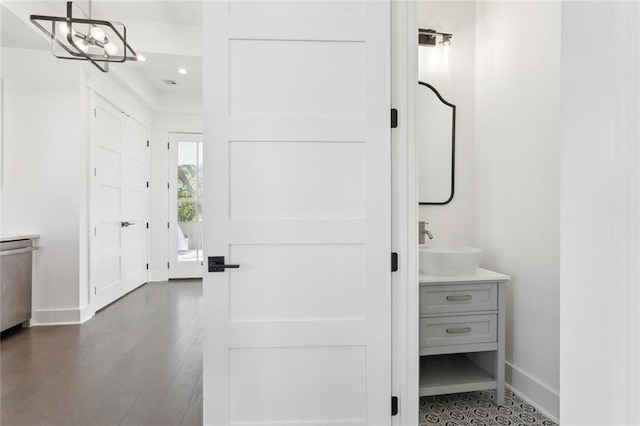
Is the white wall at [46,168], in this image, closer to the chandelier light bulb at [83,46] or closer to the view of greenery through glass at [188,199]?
the chandelier light bulb at [83,46]

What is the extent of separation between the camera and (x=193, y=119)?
17.2 feet

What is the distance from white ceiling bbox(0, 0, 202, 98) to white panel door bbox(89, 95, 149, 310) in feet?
2.62

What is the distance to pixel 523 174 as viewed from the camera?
6.63ft

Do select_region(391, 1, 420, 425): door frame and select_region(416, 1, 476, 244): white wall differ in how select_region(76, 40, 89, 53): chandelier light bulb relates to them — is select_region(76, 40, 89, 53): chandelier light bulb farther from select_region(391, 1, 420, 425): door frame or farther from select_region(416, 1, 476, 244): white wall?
select_region(416, 1, 476, 244): white wall

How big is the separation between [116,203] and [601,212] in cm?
472

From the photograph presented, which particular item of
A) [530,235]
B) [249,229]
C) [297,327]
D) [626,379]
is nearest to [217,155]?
[249,229]

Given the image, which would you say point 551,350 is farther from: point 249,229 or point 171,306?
point 171,306

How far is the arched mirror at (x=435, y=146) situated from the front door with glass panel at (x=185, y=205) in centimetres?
405

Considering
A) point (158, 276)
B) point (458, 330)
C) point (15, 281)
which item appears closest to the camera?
point (458, 330)

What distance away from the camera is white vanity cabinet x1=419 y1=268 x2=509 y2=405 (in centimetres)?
181

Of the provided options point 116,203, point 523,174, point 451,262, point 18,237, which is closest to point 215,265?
point 451,262

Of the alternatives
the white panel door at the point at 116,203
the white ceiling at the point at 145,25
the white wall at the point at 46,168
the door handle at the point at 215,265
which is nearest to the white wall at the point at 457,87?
the door handle at the point at 215,265

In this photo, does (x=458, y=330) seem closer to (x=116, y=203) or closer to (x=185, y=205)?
(x=116, y=203)

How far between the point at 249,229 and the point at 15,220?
3198 mm
